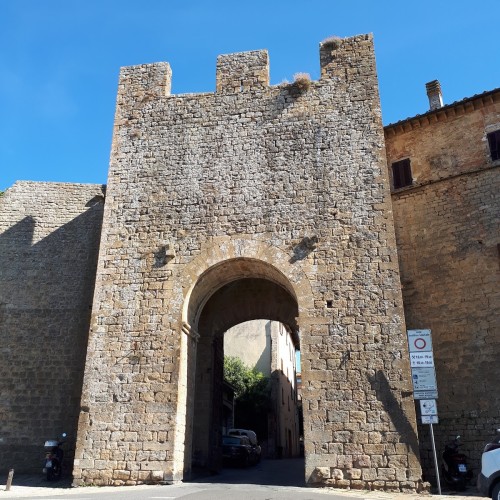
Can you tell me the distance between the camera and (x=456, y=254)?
12.5m

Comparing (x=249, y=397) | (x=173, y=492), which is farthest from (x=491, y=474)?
(x=249, y=397)

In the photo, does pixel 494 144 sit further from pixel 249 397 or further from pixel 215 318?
pixel 249 397

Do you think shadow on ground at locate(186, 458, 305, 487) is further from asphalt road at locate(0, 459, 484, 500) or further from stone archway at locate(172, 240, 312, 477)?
asphalt road at locate(0, 459, 484, 500)

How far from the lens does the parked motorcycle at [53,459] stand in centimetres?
1116

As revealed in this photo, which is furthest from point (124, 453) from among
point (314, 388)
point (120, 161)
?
point (120, 161)

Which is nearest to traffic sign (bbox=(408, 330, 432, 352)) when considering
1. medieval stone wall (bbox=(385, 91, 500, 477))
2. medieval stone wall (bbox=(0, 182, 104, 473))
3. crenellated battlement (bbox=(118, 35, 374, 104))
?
medieval stone wall (bbox=(385, 91, 500, 477))

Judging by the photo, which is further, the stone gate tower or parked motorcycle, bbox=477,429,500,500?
the stone gate tower

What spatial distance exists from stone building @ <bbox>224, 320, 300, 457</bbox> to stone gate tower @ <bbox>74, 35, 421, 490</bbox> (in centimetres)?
1400

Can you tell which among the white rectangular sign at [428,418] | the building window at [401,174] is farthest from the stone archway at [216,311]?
the building window at [401,174]

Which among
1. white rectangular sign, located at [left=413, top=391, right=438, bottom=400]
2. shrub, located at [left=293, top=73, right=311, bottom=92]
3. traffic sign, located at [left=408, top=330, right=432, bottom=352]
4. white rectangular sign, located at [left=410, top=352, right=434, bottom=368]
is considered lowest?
white rectangular sign, located at [left=413, top=391, right=438, bottom=400]

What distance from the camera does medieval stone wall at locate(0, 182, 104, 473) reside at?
12.7 meters

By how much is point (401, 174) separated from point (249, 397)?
674 inches

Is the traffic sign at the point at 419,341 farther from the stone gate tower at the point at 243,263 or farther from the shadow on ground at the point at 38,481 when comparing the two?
the shadow on ground at the point at 38,481

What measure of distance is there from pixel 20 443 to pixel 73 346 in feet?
8.66
